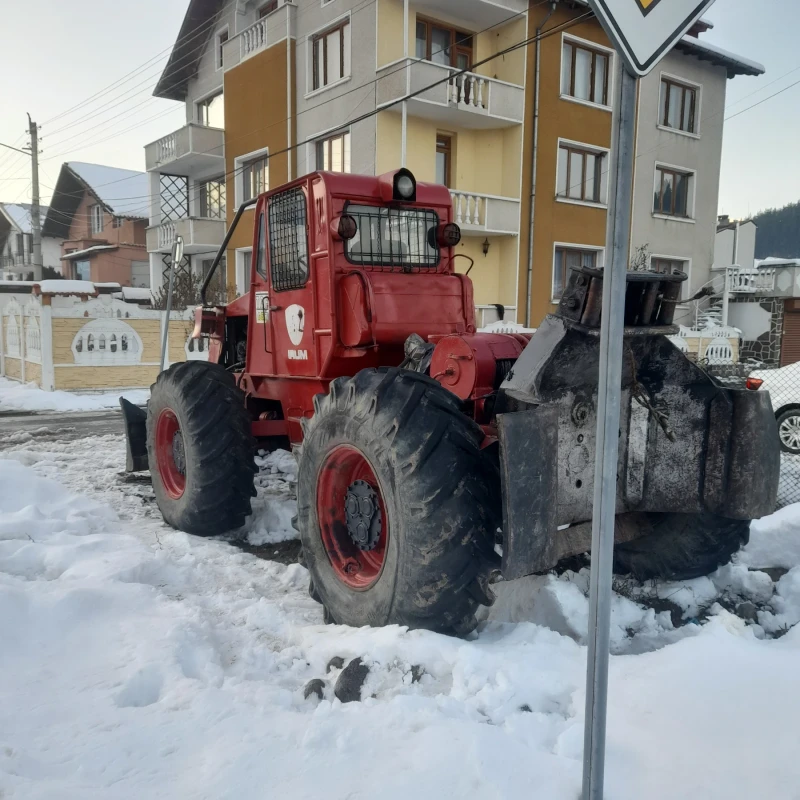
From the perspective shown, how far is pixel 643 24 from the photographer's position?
1.70 metres

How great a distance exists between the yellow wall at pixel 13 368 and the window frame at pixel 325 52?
31.1 feet

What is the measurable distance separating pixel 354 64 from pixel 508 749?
16379 mm

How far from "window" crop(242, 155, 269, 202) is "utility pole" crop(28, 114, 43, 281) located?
881cm

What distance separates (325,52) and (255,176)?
415cm

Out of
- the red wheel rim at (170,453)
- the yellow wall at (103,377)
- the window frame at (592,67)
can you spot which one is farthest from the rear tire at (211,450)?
the window frame at (592,67)

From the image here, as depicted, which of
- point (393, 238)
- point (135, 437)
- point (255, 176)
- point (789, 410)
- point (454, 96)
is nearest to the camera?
point (393, 238)

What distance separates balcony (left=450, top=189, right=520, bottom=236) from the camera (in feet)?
54.4

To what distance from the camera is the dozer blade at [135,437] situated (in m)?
6.05

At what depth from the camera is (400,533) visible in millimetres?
2949

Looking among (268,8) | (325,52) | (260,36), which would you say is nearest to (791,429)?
(325,52)

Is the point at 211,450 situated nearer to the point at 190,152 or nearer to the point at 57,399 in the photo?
the point at 57,399

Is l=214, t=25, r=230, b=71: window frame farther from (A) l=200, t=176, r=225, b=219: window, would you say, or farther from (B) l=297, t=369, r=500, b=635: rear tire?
(B) l=297, t=369, r=500, b=635: rear tire

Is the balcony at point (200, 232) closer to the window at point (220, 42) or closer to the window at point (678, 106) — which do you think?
the window at point (220, 42)

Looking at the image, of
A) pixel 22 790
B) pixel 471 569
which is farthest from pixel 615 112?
pixel 22 790
